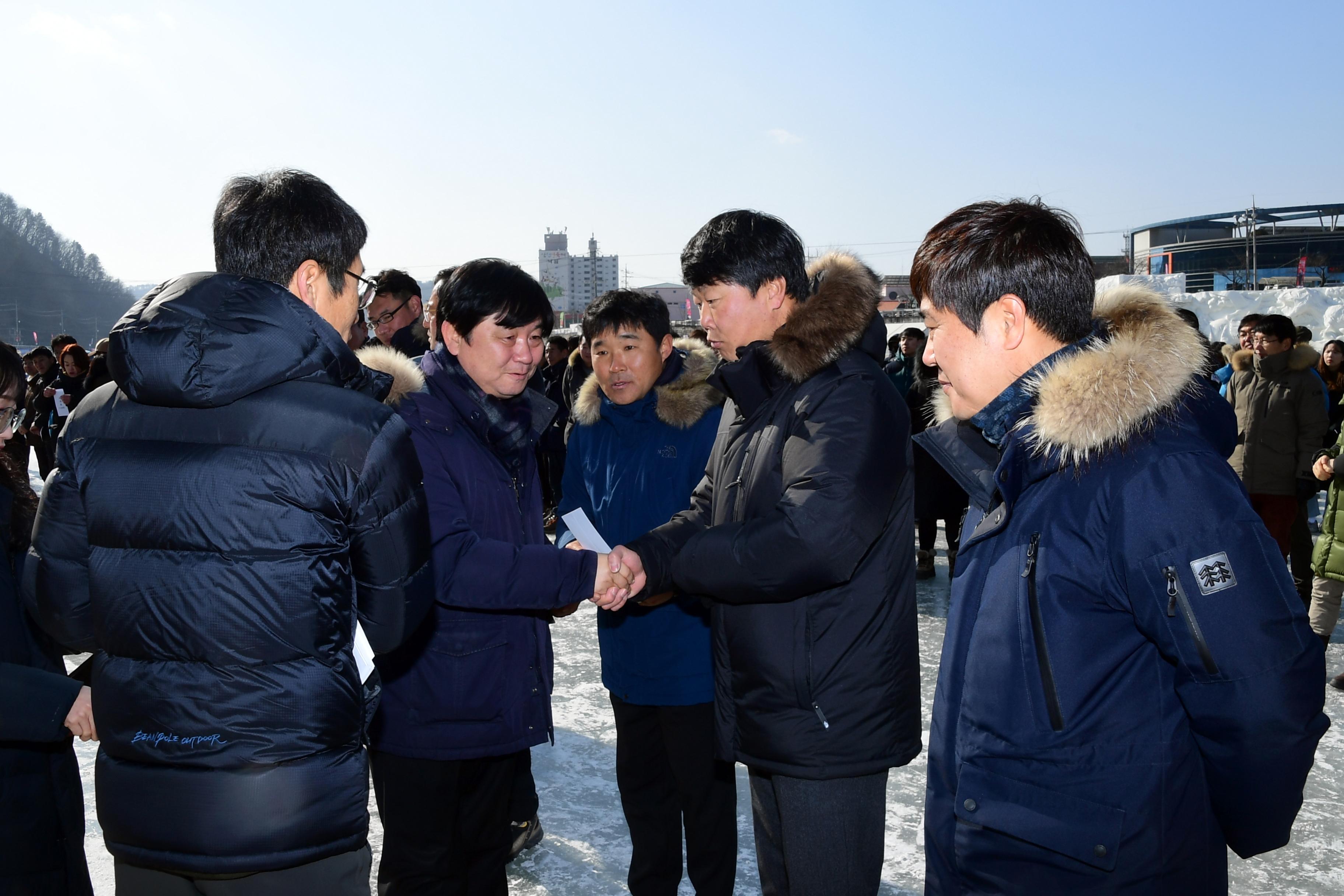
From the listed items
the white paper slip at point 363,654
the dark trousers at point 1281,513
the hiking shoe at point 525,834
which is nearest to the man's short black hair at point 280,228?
the white paper slip at point 363,654

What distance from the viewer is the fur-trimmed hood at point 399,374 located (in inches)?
91.6

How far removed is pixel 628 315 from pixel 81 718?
192 cm

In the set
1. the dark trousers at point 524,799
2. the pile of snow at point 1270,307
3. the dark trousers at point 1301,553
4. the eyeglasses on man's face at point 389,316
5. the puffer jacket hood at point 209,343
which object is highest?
the pile of snow at point 1270,307

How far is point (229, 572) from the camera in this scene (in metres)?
1.44

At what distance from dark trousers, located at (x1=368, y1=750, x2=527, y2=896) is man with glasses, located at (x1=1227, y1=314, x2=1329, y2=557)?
5.57 metres

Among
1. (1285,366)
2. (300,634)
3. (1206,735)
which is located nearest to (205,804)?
(300,634)

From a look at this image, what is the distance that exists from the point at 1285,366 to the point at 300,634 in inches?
268

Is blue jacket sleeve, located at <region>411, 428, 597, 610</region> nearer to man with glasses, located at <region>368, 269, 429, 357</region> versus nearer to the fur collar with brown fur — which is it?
the fur collar with brown fur

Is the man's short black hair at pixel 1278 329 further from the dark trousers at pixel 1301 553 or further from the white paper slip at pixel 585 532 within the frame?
the white paper slip at pixel 585 532

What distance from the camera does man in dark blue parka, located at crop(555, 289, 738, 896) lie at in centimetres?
270

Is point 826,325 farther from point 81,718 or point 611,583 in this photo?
point 81,718

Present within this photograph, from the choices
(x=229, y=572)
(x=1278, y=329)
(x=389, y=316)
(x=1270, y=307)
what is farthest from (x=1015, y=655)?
(x=1270, y=307)

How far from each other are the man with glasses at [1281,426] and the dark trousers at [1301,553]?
0.13 ft

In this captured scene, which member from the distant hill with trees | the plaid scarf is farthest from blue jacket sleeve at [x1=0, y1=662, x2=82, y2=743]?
the distant hill with trees
